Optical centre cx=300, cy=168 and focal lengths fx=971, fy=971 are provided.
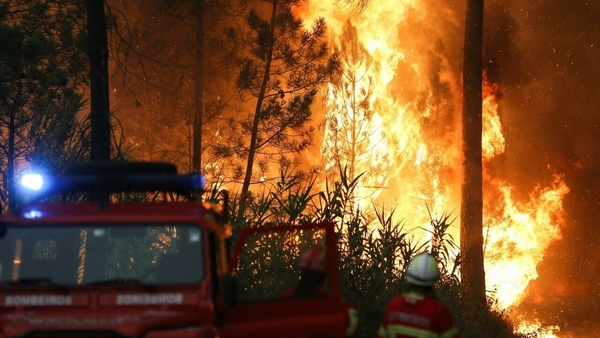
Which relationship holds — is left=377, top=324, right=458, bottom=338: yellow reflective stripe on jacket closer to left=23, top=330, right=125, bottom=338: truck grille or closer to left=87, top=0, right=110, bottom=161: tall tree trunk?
left=23, top=330, right=125, bottom=338: truck grille

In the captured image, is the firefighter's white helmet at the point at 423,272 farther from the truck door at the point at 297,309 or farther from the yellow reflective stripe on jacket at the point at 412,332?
the truck door at the point at 297,309

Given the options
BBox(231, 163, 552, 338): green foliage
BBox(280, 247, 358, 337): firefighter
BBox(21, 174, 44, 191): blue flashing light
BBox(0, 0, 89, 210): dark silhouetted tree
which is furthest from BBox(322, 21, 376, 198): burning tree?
BBox(21, 174, 44, 191): blue flashing light

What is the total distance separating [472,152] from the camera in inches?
789

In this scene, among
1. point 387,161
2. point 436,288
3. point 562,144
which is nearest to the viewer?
point 436,288

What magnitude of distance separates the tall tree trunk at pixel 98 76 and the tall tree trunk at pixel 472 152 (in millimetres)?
9902

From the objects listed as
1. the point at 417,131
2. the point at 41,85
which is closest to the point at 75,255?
the point at 41,85

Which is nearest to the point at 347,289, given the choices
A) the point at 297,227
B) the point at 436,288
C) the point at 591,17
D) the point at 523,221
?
the point at 436,288

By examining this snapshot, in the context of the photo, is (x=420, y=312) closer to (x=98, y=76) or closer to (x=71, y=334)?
(x=71, y=334)

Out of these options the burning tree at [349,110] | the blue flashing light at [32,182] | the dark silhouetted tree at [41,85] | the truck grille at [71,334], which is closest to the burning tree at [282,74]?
the burning tree at [349,110]

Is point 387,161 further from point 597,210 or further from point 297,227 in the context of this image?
point 297,227

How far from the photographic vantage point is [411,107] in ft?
102

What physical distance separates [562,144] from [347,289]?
18642 millimetres

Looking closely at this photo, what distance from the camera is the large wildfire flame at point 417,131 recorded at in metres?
26.9

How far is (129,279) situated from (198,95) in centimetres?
2272
